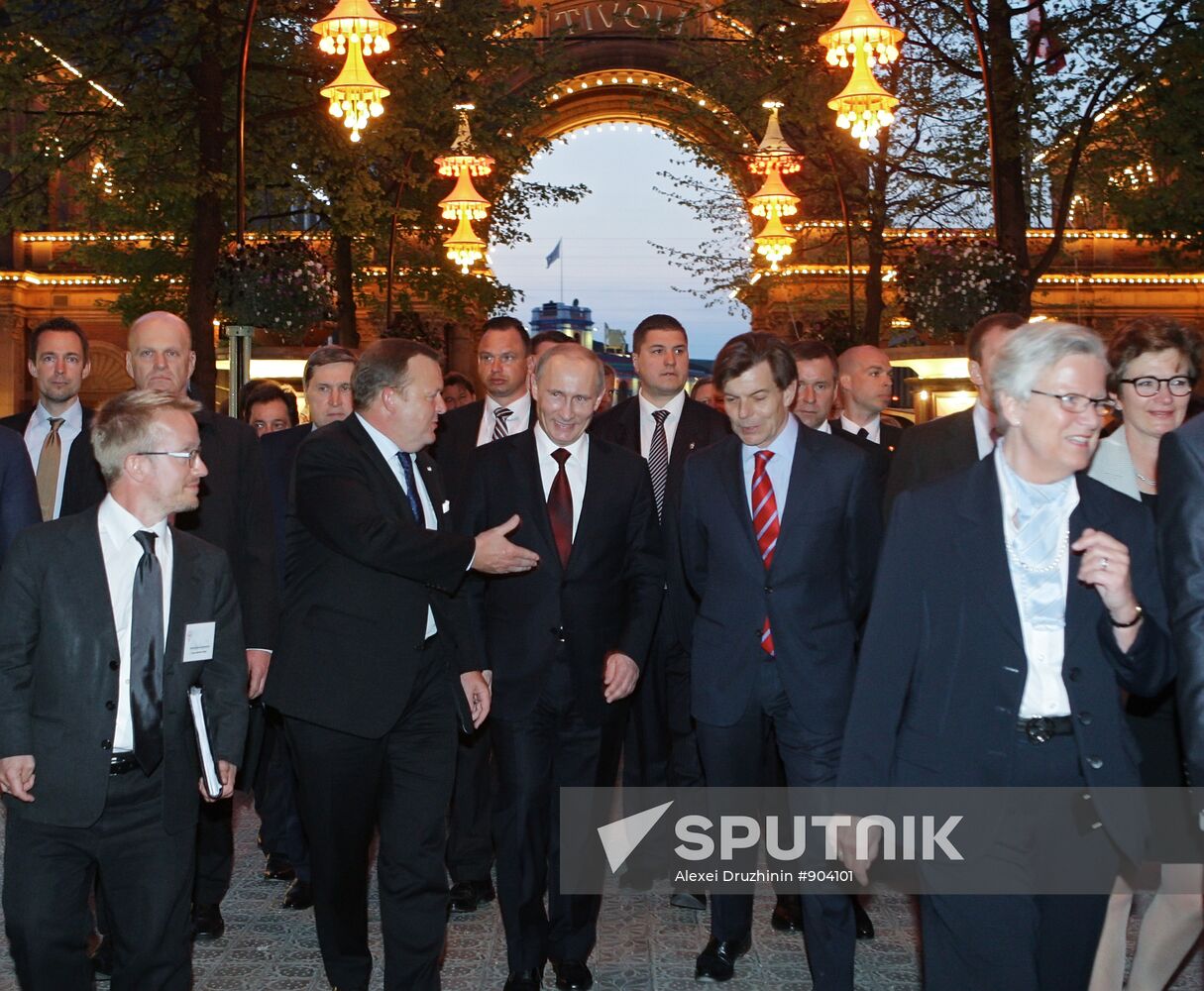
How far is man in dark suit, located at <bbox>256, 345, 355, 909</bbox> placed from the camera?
7.76 metres

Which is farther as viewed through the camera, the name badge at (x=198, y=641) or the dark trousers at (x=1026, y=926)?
the name badge at (x=198, y=641)

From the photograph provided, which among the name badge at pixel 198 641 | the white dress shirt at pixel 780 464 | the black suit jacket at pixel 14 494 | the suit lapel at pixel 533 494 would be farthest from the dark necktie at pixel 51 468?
the white dress shirt at pixel 780 464

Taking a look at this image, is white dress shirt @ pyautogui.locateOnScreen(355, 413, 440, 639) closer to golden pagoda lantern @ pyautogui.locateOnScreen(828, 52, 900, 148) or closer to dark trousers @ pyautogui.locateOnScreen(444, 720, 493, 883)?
dark trousers @ pyautogui.locateOnScreen(444, 720, 493, 883)

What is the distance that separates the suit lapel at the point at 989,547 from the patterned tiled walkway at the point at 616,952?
2562 mm

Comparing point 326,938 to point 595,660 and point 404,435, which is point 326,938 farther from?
point 404,435

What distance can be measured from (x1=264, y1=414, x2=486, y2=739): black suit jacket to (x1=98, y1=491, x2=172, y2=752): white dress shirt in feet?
2.52

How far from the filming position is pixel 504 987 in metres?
5.92

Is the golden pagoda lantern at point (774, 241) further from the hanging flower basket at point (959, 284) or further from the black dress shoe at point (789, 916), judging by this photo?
the black dress shoe at point (789, 916)

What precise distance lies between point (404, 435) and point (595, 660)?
1.26 metres

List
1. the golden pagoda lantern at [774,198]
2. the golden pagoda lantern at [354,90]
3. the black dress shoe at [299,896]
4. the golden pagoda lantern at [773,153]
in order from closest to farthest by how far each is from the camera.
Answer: the black dress shoe at [299,896]
the golden pagoda lantern at [354,90]
the golden pagoda lantern at [773,153]
the golden pagoda lantern at [774,198]

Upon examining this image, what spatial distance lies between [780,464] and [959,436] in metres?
0.87

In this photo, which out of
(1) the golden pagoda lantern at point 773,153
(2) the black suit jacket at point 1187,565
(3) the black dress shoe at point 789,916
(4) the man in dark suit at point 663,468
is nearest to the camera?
(2) the black suit jacket at point 1187,565

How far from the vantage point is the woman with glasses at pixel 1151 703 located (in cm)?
537

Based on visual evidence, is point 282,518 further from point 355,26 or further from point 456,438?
point 355,26
